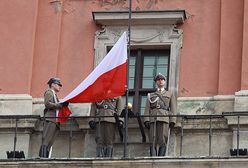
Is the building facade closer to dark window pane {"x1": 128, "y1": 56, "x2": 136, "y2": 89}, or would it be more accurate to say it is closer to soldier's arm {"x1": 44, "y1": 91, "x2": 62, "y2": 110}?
dark window pane {"x1": 128, "y1": 56, "x2": 136, "y2": 89}

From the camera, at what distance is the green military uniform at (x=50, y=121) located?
23734mm

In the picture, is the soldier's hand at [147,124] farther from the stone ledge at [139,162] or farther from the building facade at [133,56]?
the stone ledge at [139,162]

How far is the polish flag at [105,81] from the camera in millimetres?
23656

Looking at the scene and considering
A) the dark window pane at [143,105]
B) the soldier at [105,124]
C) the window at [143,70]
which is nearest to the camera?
the soldier at [105,124]

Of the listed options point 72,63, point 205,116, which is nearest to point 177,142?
point 205,116

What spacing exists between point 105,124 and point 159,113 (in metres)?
0.83

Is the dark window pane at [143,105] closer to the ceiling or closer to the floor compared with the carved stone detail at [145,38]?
closer to the floor

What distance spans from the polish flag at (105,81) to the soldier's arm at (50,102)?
0.46 feet

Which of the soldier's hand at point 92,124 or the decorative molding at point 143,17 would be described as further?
the decorative molding at point 143,17

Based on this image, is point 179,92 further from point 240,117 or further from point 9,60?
point 9,60

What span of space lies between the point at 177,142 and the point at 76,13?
287 cm

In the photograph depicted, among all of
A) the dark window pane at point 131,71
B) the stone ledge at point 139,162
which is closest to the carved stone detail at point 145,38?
the dark window pane at point 131,71

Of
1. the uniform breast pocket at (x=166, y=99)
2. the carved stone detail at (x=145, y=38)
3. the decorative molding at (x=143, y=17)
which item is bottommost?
the uniform breast pocket at (x=166, y=99)

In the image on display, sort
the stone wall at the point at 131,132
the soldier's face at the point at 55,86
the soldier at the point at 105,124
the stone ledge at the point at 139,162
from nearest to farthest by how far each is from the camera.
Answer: the stone ledge at the point at 139,162 < the soldier at the point at 105,124 < the stone wall at the point at 131,132 < the soldier's face at the point at 55,86
